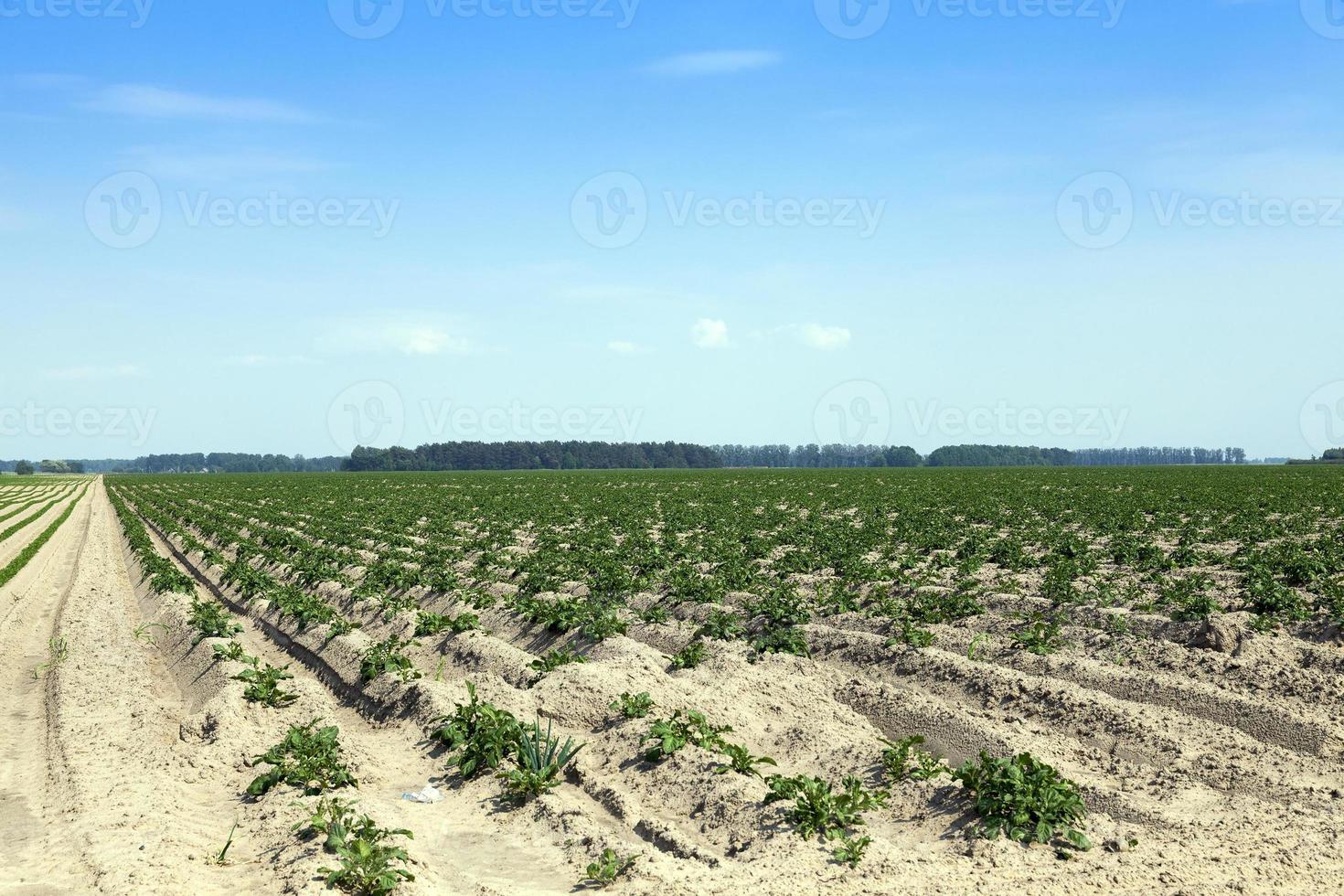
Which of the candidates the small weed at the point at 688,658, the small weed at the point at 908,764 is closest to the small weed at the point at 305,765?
the small weed at the point at 688,658

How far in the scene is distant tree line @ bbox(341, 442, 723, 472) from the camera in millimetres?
183375

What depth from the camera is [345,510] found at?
40.3 m

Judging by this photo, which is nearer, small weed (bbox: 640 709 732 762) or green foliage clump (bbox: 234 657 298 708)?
small weed (bbox: 640 709 732 762)

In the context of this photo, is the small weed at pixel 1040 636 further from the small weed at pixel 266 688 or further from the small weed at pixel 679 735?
the small weed at pixel 266 688

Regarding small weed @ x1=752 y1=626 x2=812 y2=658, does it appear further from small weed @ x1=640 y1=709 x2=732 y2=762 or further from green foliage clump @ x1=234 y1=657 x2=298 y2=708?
green foliage clump @ x1=234 y1=657 x2=298 y2=708

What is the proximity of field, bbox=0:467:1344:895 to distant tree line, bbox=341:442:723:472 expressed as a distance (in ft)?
538

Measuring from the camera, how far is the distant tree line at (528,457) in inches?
7219

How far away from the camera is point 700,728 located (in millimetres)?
8562

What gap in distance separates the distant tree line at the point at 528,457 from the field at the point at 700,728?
164 meters

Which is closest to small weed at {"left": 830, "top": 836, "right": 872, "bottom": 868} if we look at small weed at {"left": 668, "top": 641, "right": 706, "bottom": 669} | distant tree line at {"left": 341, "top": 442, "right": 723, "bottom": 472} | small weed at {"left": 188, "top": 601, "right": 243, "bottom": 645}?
small weed at {"left": 668, "top": 641, "right": 706, "bottom": 669}

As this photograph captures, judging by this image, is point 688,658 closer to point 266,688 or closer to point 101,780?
point 266,688

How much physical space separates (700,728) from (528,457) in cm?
18469

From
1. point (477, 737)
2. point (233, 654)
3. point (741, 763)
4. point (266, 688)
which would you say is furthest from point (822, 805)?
point (233, 654)

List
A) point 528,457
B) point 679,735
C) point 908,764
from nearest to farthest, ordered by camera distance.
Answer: point 908,764
point 679,735
point 528,457
